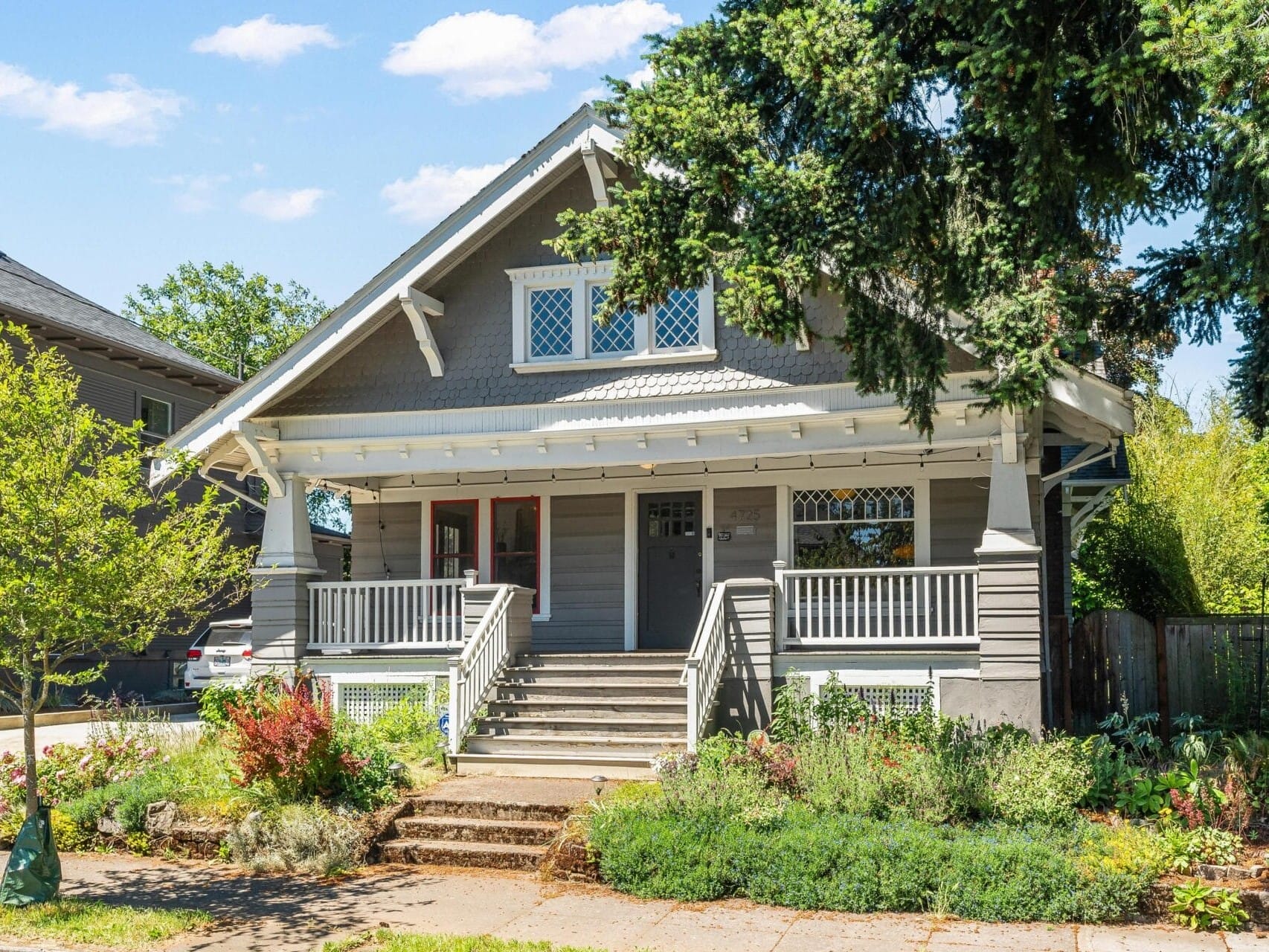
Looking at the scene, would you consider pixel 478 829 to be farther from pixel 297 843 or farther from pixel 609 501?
pixel 609 501

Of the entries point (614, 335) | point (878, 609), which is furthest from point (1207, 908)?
point (614, 335)

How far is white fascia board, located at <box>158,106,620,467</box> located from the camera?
43.5 feet

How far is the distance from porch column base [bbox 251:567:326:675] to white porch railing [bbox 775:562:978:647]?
5.85 meters

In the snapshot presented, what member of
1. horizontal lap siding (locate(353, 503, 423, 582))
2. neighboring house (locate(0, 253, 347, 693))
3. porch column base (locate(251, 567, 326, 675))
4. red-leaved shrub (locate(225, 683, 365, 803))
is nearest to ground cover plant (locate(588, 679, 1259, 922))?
red-leaved shrub (locate(225, 683, 365, 803))

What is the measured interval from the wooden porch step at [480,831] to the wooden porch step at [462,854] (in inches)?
1.6

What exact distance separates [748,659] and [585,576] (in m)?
3.53

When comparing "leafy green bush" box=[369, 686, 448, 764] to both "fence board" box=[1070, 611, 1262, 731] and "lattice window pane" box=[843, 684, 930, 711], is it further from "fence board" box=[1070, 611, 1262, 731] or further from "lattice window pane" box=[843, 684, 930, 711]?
"fence board" box=[1070, 611, 1262, 731]

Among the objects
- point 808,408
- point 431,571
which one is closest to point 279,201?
point 431,571

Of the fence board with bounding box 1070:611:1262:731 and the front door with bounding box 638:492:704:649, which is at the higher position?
the front door with bounding box 638:492:704:649

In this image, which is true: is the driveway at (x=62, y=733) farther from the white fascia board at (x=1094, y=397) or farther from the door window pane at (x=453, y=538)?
the white fascia board at (x=1094, y=397)

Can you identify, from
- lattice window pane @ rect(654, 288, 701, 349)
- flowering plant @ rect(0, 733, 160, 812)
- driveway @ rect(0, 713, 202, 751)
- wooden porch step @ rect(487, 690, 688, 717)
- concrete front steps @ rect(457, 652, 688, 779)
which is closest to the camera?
flowering plant @ rect(0, 733, 160, 812)

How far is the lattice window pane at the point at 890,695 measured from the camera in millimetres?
12719

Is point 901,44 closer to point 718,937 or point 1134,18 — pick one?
point 1134,18

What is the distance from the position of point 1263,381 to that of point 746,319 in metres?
4.33
